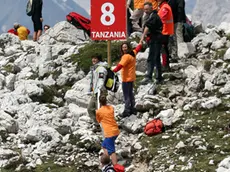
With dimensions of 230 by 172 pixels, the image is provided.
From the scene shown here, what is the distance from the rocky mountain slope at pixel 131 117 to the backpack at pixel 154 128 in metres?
0.16

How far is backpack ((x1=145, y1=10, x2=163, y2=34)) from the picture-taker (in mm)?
15773

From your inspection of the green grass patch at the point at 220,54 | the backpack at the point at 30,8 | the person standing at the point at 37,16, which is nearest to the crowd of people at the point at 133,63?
the green grass patch at the point at 220,54

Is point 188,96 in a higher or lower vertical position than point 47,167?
higher

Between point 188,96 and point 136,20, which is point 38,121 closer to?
point 188,96

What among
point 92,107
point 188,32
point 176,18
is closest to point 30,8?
point 188,32

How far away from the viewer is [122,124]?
14.3 m

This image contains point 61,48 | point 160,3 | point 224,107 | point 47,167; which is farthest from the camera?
point 61,48

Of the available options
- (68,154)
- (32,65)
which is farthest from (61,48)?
(68,154)

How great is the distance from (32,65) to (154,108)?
8.73 m

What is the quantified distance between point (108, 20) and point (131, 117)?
3.27 metres

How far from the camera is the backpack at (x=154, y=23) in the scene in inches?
621

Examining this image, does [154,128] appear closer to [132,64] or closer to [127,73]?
[127,73]

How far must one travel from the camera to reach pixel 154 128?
13.2m

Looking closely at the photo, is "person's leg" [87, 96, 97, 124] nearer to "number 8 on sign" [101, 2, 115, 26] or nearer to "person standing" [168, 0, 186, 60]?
"number 8 on sign" [101, 2, 115, 26]
